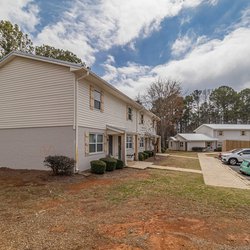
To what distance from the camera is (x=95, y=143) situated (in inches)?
570

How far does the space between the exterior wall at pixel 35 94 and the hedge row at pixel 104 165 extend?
110 inches

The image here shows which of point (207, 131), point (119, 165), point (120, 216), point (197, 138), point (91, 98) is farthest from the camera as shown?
point (207, 131)

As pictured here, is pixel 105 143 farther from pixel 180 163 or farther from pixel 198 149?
pixel 198 149

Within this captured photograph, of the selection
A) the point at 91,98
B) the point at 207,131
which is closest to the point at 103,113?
the point at 91,98

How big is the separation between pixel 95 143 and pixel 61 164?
3648mm

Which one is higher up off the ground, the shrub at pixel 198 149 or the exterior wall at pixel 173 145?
the exterior wall at pixel 173 145

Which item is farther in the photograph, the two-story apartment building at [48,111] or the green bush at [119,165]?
the green bush at [119,165]

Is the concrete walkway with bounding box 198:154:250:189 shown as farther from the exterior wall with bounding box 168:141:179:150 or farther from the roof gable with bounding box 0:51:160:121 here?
the exterior wall with bounding box 168:141:179:150

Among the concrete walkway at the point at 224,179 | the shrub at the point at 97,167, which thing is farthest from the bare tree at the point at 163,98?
the shrub at the point at 97,167

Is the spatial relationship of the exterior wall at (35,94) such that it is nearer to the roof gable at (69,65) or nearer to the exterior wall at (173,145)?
the roof gable at (69,65)

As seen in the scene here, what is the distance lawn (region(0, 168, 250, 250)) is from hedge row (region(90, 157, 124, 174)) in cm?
272

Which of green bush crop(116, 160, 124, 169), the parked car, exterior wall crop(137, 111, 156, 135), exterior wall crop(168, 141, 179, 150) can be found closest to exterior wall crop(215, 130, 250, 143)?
exterior wall crop(168, 141, 179, 150)

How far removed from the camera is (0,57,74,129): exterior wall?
12.4 meters

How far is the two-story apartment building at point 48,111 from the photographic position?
12250 millimetres
